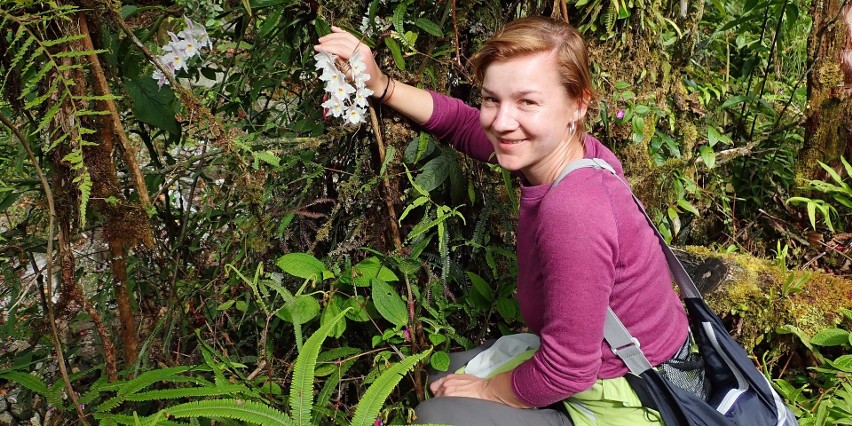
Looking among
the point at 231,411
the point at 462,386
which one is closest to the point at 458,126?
the point at 462,386

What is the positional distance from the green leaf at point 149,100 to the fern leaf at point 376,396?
2.93 ft

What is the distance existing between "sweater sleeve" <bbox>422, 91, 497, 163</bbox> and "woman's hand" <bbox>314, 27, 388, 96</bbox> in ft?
0.82

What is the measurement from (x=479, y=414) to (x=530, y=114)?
0.81 m

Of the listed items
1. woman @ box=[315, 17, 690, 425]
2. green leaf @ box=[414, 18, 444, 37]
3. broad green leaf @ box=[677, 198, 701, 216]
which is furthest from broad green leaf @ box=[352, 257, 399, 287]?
broad green leaf @ box=[677, 198, 701, 216]

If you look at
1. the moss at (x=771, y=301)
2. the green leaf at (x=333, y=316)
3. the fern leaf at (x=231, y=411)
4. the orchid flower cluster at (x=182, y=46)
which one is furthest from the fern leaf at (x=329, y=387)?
the moss at (x=771, y=301)

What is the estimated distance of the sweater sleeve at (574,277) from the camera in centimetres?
146

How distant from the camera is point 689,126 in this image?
2859 millimetres

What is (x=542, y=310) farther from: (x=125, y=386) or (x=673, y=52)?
(x=673, y=52)

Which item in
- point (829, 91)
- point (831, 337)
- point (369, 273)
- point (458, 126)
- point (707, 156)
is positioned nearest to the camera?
point (369, 273)

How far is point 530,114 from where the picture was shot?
160 centimetres

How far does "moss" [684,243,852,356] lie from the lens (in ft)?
8.23

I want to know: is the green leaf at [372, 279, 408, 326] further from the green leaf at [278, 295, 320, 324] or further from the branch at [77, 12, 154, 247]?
the branch at [77, 12, 154, 247]

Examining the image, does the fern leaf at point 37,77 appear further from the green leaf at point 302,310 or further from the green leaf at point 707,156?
the green leaf at point 707,156

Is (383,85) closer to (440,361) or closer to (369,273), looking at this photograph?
(369,273)
